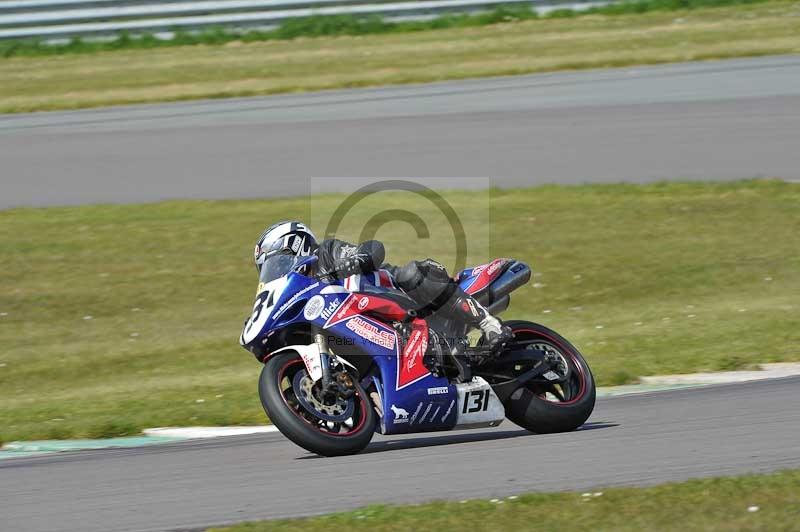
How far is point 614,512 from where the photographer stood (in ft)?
19.6

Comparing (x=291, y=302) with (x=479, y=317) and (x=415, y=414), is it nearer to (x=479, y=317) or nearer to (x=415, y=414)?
(x=415, y=414)

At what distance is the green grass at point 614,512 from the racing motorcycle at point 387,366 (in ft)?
3.76

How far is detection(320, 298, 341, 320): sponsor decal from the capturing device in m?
7.39

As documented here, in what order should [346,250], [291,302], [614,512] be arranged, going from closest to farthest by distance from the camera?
1. [614,512]
2. [291,302]
3. [346,250]

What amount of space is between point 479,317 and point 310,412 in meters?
1.25

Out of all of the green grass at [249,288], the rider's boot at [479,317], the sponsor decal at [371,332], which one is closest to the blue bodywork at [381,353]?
the sponsor decal at [371,332]

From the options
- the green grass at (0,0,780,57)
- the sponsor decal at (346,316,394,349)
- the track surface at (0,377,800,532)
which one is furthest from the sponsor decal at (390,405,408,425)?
the green grass at (0,0,780,57)

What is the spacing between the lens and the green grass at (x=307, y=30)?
24.7m

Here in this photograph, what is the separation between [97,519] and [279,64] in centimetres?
1737

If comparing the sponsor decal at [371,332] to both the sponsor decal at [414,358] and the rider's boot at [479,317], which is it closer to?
the sponsor decal at [414,358]

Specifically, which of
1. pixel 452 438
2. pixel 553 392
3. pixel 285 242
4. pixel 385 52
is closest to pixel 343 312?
pixel 285 242

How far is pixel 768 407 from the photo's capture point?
8.28m

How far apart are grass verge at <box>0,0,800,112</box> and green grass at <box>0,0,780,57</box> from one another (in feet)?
0.09

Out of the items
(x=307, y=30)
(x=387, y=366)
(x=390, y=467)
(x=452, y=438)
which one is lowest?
(x=452, y=438)
